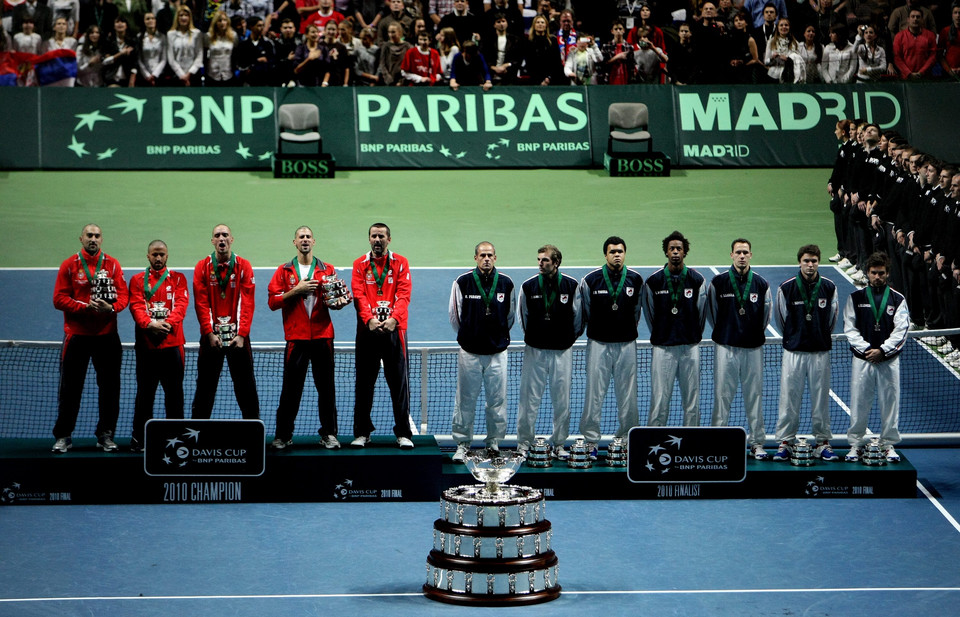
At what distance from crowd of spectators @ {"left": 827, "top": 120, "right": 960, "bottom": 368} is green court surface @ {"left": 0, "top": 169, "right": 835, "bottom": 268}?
4.13 ft

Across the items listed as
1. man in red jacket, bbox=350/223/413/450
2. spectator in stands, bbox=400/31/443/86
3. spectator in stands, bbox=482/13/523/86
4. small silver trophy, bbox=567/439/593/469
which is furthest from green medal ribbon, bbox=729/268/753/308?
spectator in stands, bbox=400/31/443/86

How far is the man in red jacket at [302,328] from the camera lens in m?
12.8

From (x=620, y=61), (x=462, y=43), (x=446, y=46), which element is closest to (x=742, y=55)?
(x=620, y=61)

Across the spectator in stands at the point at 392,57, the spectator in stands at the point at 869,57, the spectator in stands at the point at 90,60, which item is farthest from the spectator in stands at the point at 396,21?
the spectator in stands at the point at 869,57

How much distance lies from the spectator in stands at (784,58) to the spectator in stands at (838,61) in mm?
488

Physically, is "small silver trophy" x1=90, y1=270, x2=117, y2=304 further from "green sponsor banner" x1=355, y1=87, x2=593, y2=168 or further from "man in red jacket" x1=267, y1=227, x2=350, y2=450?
"green sponsor banner" x1=355, y1=87, x2=593, y2=168

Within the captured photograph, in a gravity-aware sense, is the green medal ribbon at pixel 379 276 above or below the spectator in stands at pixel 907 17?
below

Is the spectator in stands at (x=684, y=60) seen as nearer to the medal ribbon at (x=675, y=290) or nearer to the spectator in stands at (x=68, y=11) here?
the spectator in stands at (x=68, y=11)

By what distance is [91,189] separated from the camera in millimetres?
24828

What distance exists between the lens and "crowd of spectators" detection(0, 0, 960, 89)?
2639 cm

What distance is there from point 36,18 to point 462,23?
8363 millimetres

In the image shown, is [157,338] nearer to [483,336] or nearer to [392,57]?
[483,336]

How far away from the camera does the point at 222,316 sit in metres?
12.8

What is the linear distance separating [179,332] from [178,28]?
14.9 metres
